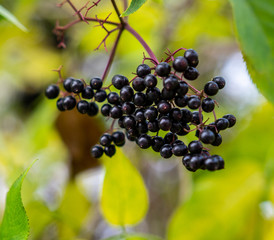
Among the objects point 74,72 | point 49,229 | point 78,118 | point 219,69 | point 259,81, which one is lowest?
point 49,229

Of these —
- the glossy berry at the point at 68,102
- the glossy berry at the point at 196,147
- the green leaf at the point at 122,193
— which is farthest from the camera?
the green leaf at the point at 122,193

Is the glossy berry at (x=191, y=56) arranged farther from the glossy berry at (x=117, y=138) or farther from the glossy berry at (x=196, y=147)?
the glossy berry at (x=117, y=138)

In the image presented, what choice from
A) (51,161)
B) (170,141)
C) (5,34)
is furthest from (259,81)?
(5,34)

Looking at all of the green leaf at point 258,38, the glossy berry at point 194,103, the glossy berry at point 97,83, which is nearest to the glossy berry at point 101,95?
the glossy berry at point 97,83

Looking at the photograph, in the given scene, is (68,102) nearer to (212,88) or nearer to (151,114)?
(151,114)

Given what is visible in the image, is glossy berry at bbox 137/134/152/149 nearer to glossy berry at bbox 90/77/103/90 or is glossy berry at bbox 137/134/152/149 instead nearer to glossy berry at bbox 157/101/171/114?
glossy berry at bbox 157/101/171/114

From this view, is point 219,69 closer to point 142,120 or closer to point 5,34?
point 5,34
